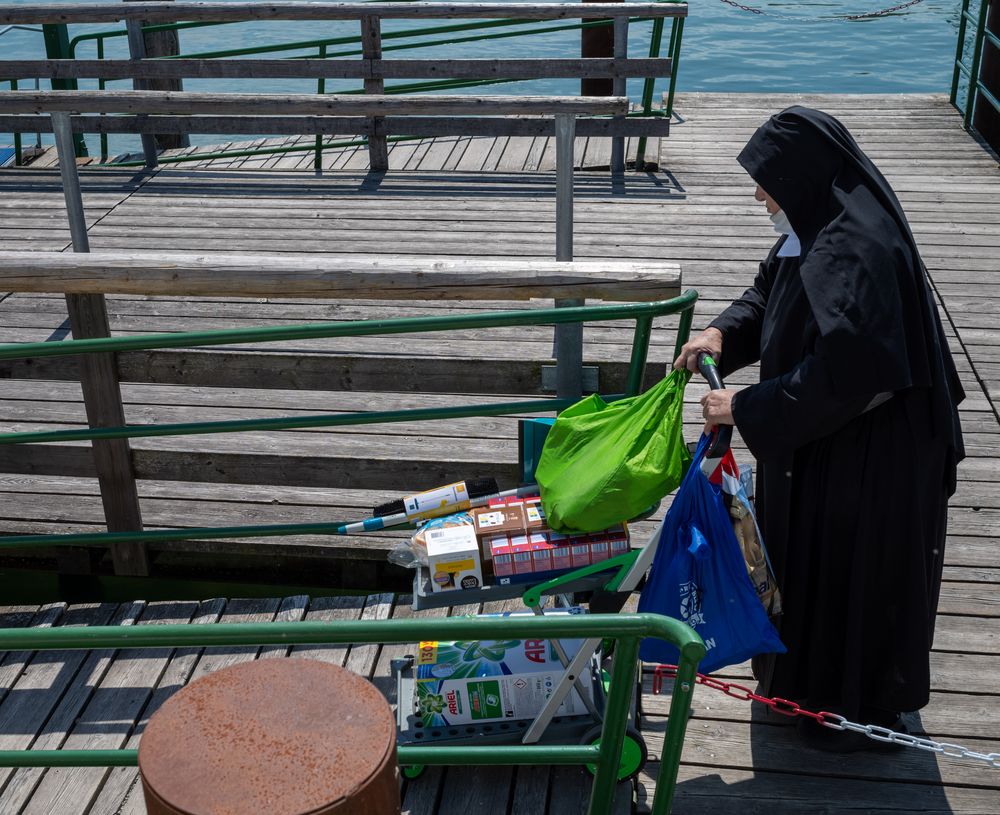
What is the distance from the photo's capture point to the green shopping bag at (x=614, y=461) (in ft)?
8.00

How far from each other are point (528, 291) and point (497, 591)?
0.85 metres

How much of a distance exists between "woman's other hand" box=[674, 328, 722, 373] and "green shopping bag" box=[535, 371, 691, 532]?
10cm

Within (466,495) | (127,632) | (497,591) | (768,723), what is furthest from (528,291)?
(127,632)

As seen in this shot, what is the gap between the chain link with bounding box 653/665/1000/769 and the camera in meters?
2.50

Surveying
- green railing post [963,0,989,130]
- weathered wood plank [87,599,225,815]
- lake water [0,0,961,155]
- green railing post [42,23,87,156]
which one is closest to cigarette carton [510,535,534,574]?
weathered wood plank [87,599,225,815]

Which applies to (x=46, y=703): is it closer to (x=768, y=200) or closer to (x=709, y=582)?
(x=709, y=582)

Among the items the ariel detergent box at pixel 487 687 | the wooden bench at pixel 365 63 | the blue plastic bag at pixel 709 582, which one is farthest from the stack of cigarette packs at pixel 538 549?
the wooden bench at pixel 365 63

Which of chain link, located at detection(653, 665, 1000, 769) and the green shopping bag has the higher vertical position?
the green shopping bag

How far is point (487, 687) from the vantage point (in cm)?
274

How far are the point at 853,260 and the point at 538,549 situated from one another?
961mm

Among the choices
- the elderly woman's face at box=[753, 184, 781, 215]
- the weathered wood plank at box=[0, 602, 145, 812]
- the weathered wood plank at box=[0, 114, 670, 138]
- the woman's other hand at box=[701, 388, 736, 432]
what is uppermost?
the elderly woman's face at box=[753, 184, 781, 215]

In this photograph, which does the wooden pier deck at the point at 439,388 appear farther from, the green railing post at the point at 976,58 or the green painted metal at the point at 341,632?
the green painted metal at the point at 341,632

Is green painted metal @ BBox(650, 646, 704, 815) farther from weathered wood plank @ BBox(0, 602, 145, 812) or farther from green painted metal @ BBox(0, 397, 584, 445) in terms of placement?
weathered wood plank @ BBox(0, 602, 145, 812)

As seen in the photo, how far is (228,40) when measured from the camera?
75.7 ft
